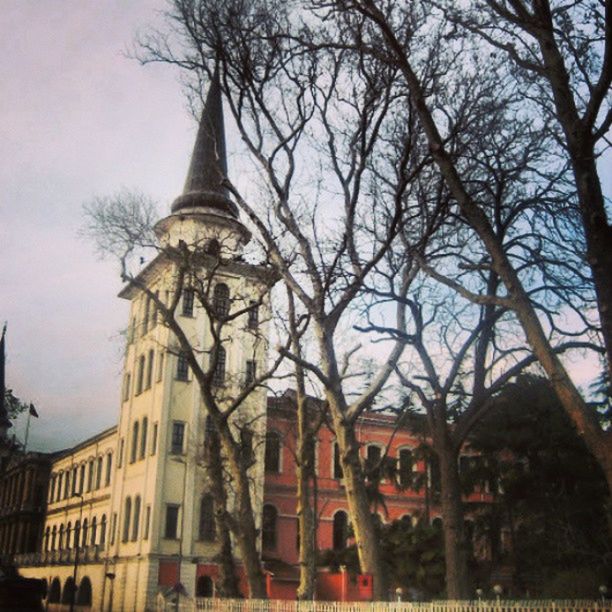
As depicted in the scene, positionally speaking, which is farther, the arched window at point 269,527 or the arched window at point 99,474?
the arched window at point 99,474

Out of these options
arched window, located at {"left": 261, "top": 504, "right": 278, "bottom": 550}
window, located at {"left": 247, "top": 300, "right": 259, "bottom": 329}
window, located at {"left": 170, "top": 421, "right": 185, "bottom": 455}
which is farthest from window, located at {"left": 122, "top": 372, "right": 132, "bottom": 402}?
window, located at {"left": 247, "top": 300, "right": 259, "bottom": 329}

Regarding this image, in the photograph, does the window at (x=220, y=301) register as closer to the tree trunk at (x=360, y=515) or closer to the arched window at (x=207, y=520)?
the tree trunk at (x=360, y=515)

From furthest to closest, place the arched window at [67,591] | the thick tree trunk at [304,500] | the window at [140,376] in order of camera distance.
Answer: the arched window at [67,591] < the window at [140,376] < the thick tree trunk at [304,500]

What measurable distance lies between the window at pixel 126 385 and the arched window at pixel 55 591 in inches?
545

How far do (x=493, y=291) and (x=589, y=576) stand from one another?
11.3 meters

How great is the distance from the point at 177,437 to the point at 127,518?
18.1ft

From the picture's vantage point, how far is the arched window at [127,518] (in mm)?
40622

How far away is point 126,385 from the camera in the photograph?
151 ft

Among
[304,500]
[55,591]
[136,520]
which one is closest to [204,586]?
[136,520]

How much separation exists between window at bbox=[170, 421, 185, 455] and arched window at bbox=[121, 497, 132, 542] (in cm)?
448

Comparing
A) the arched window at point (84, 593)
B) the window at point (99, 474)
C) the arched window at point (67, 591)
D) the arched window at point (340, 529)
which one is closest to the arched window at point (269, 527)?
the arched window at point (340, 529)

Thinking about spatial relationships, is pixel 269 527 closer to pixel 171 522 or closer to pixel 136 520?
pixel 171 522

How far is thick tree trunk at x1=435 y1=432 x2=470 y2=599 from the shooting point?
16.0 meters

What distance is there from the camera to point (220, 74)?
53.8ft
